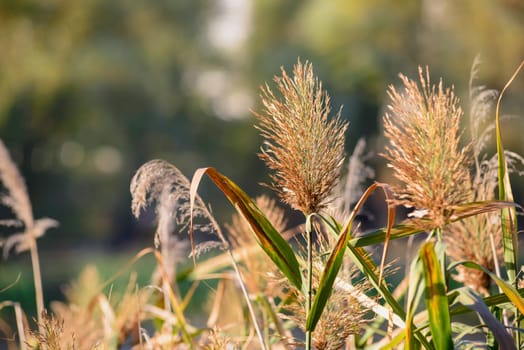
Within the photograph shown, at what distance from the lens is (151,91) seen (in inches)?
666

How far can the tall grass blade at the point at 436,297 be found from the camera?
1054mm

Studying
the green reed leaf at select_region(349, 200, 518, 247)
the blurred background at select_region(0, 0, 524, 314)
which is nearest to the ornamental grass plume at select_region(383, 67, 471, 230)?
the green reed leaf at select_region(349, 200, 518, 247)

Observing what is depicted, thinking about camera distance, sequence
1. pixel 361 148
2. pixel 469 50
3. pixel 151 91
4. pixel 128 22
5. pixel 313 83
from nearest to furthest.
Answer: pixel 313 83, pixel 361 148, pixel 469 50, pixel 151 91, pixel 128 22

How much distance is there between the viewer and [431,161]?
112 cm

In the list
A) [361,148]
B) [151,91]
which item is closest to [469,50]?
[151,91]

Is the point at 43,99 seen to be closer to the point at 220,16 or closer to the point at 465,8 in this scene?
the point at 220,16

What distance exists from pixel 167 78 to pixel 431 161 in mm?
16997

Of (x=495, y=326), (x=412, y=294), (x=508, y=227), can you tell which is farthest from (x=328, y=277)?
(x=508, y=227)

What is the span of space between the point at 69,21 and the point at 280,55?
517 cm

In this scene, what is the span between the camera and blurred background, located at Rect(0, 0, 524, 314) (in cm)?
1470

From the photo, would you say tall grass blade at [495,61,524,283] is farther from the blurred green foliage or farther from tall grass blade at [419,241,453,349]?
the blurred green foliage

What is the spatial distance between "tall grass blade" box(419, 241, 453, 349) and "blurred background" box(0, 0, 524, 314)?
12.4 meters

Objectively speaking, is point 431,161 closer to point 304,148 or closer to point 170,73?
point 304,148

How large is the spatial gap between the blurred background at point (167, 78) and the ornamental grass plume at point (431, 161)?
40.3 feet
